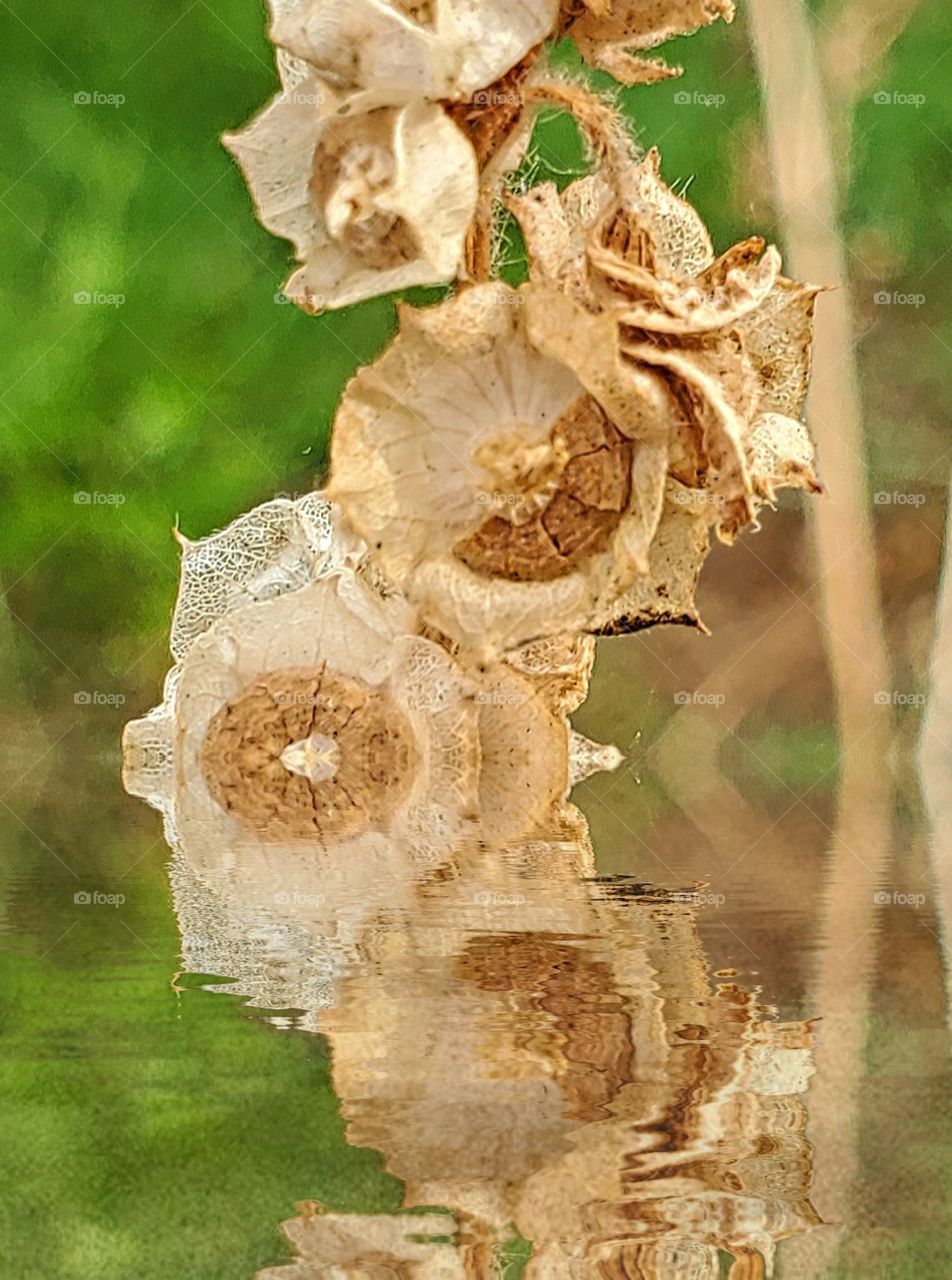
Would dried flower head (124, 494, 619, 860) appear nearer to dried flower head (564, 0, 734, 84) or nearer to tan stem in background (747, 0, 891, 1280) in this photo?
dried flower head (564, 0, 734, 84)

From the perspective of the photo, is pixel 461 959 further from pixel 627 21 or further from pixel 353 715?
pixel 353 715

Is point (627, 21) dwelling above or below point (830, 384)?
below

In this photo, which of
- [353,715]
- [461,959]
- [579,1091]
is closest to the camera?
[579,1091]

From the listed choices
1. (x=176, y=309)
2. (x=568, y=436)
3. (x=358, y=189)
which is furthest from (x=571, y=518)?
(x=176, y=309)

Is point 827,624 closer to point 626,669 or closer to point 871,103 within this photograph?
point 626,669

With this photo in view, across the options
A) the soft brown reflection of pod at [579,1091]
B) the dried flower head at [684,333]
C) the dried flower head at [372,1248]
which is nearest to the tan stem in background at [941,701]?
the dried flower head at [684,333]

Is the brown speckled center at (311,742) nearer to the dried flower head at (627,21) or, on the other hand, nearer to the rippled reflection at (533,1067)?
the rippled reflection at (533,1067)

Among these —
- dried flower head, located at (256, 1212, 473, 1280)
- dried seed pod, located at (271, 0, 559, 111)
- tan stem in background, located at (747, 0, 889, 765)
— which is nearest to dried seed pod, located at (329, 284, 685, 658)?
dried seed pod, located at (271, 0, 559, 111)
